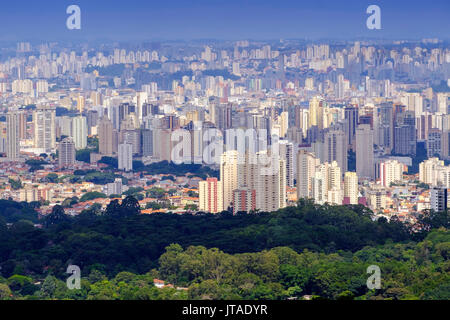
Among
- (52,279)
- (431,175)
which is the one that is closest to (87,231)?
(52,279)

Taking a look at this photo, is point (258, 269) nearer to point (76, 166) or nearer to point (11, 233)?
point (11, 233)

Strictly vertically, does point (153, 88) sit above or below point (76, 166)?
above

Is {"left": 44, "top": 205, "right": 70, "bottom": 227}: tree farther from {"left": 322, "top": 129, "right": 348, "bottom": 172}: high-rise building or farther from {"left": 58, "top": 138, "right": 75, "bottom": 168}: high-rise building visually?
{"left": 58, "top": 138, "right": 75, "bottom": 168}: high-rise building

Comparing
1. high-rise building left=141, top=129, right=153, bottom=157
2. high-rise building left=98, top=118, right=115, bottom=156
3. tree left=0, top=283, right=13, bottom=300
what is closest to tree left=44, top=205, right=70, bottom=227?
tree left=0, top=283, right=13, bottom=300

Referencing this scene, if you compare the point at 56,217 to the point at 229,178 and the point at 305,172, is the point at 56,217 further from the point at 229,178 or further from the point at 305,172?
the point at 305,172

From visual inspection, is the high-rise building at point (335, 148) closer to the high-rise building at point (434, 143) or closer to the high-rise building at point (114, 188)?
the high-rise building at point (434, 143)

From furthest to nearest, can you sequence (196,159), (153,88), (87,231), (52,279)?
1. (153,88)
2. (196,159)
3. (87,231)
4. (52,279)
